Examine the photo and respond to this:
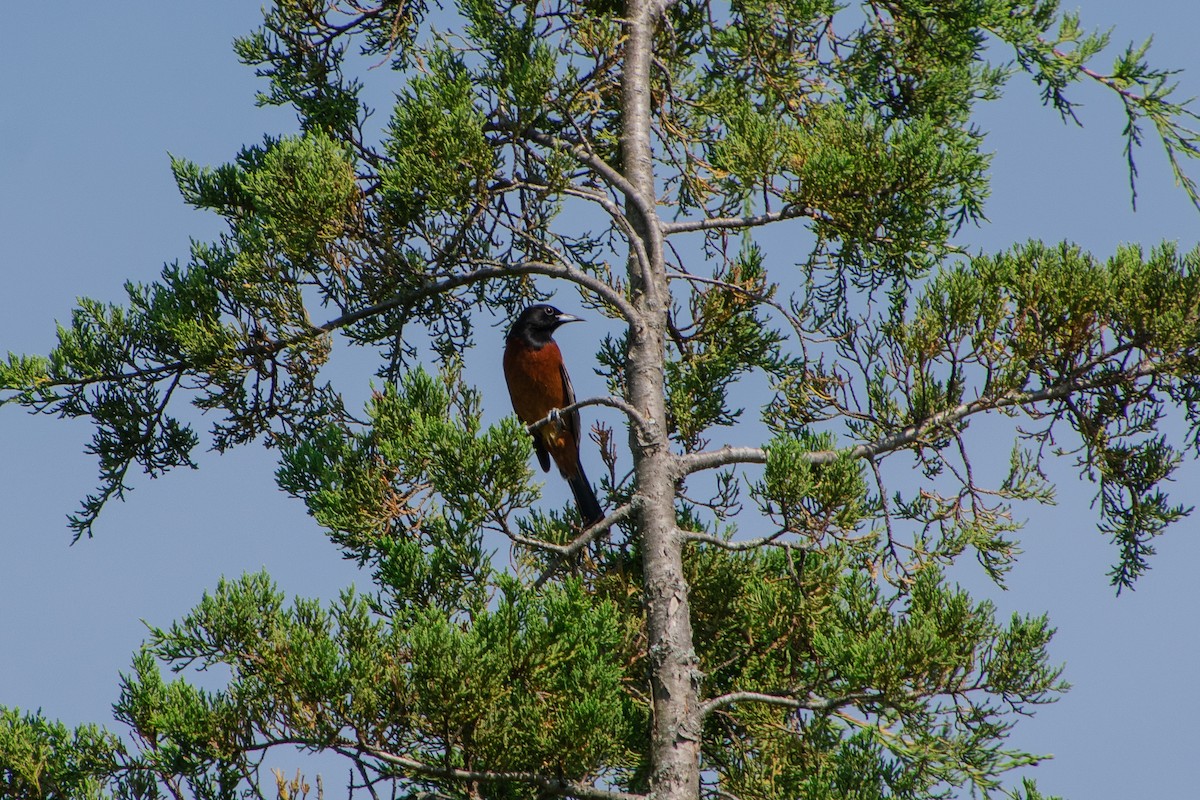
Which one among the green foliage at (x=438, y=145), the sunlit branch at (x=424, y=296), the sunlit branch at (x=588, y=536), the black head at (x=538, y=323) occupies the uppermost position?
the black head at (x=538, y=323)

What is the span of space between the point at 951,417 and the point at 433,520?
2237mm

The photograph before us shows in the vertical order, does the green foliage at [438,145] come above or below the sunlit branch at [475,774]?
above

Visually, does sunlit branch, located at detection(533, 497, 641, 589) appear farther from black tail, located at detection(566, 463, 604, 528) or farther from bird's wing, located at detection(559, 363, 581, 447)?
bird's wing, located at detection(559, 363, 581, 447)

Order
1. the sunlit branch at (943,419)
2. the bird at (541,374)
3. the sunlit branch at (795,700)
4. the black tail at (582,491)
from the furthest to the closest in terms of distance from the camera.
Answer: the bird at (541,374) → the black tail at (582,491) → the sunlit branch at (943,419) → the sunlit branch at (795,700)

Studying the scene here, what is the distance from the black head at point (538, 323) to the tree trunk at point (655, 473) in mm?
1850

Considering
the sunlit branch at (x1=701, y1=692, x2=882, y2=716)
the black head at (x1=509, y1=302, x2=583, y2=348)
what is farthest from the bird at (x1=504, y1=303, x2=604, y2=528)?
the sunlit branch at (x1=701, y1=692, x2=882, y2=716)

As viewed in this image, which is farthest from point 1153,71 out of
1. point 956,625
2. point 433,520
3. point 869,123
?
point 433,520

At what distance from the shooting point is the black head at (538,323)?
733 cm

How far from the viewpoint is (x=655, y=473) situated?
5.02m

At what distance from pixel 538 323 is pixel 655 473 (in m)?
2.57

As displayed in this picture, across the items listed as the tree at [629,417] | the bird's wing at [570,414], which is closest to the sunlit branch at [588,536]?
the tree at [629,417]

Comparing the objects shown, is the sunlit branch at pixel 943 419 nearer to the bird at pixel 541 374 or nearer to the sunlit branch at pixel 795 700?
the sunlit branch at pixel 795 700

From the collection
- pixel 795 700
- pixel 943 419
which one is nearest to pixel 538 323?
pixel 943 419

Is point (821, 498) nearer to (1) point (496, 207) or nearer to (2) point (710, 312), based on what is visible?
(2) point (710, 312)
